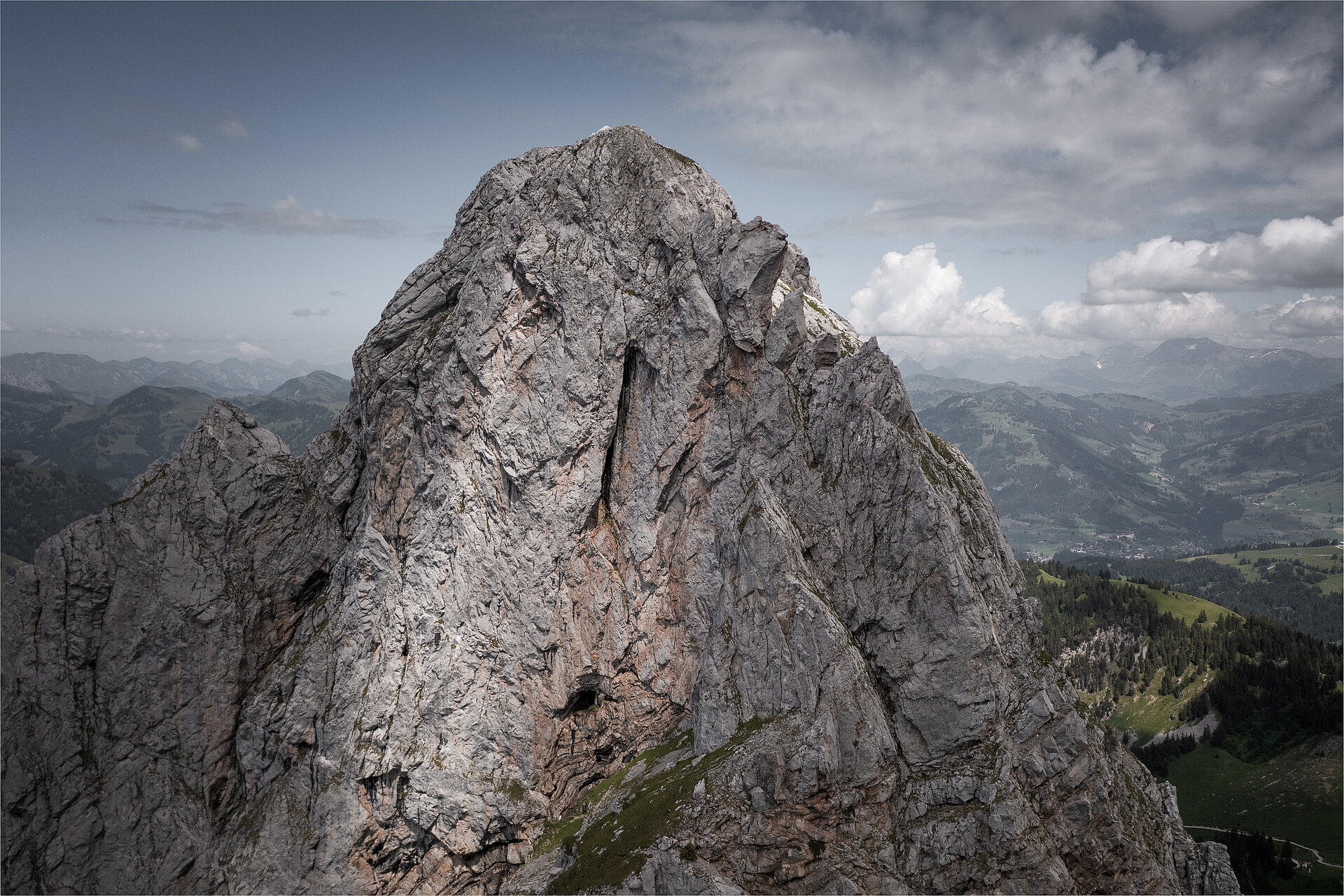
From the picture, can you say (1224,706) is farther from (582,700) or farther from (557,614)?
(557,614)

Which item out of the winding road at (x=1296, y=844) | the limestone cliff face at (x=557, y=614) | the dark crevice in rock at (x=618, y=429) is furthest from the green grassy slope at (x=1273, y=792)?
the dark crevice in rock at (x=618, y=429)

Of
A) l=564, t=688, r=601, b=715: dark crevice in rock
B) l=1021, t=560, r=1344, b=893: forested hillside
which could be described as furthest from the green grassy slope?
l=564, t=688, r=601, b=715: dark crevice in rock

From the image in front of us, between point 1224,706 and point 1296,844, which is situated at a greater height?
point 1296,844

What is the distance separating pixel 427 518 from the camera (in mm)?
52312

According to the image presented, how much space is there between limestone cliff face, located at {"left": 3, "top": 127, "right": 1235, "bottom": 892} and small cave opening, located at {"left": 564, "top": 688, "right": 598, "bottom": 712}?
1.44 feet

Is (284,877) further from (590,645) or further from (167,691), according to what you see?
(590,645)

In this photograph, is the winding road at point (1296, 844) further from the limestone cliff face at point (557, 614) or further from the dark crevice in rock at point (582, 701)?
the dark crevice in rock at point (582, 701)

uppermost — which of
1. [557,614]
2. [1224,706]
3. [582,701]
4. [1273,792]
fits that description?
[557,614]

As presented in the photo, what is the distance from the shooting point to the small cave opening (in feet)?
172

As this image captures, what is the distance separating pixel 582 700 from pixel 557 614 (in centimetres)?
826

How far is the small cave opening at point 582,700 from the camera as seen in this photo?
5244cm

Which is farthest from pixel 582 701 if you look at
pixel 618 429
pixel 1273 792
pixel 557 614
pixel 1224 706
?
pixel 1224 706

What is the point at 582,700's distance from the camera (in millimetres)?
53562

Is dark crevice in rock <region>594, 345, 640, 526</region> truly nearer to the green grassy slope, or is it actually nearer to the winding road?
the winding road
